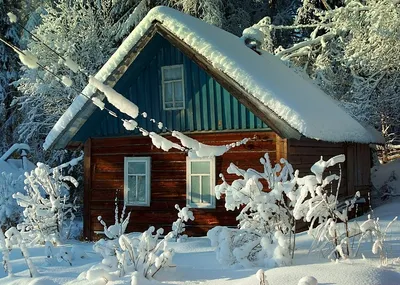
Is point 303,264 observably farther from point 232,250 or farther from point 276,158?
point 276,158

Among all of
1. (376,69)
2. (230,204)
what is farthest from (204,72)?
(376,69)

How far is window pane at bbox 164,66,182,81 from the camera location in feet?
40.3

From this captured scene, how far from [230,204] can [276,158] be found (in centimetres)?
359

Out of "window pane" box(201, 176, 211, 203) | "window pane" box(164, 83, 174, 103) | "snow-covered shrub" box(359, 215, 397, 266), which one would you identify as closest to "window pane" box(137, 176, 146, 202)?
"window pane" box(201, 176, 211, 203)

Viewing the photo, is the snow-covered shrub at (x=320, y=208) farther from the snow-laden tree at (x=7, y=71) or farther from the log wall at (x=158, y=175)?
the snow-laden tree at (x=7, y=71)

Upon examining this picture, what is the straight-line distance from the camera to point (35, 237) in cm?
1095

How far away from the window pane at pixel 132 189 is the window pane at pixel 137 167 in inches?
5.5

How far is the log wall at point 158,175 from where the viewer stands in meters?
11.6

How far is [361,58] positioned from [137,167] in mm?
7948

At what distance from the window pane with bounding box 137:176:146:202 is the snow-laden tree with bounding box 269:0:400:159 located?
25.2 ft

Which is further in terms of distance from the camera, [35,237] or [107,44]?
[107,44]

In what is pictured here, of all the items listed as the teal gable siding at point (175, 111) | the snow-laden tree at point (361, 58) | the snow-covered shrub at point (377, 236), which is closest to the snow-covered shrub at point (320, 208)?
the snow-covered shrub at point (377, 236)

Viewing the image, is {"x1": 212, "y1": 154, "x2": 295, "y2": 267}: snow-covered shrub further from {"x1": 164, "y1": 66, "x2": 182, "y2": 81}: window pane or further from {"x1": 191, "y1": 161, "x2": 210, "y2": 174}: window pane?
{"x1": 164, "y1": 66, "x2": 182, "y2": 81}: window pane

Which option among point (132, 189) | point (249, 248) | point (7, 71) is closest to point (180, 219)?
point (249, 248)
